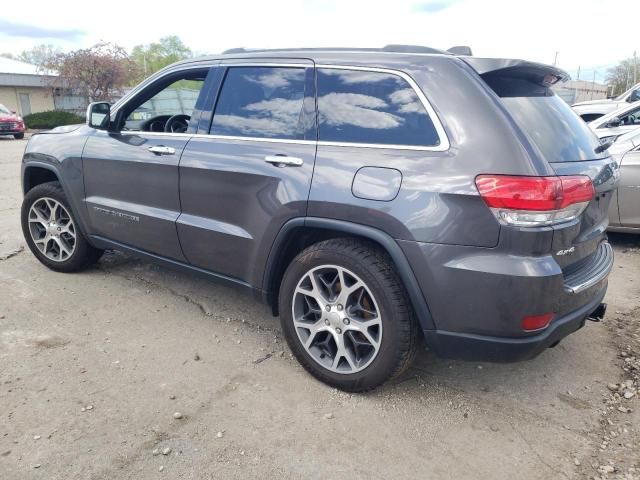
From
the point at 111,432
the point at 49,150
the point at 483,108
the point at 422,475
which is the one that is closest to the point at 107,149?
the point at 49,150

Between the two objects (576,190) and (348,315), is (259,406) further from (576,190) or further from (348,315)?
(576,190)

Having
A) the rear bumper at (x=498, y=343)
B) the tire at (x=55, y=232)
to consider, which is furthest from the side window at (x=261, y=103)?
the tire at (x=55, y=232)

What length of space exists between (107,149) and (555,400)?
11.5ft

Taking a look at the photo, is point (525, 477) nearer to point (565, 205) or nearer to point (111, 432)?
point (565, 205)

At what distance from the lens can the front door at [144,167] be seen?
148 inches

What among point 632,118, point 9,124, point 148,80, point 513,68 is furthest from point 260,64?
point 9,124

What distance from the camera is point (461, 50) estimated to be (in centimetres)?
301

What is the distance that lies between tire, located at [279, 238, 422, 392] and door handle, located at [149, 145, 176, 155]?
4.07 feet

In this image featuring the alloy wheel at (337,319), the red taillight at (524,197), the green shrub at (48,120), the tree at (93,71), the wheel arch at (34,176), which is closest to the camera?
the red taillight at (524,197)

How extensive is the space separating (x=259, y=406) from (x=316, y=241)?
0.98 meters

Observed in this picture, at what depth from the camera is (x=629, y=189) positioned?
18.8 feet

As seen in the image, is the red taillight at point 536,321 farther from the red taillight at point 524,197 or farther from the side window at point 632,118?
the side window at point 632,118

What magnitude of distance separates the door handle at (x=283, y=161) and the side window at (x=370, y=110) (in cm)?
19

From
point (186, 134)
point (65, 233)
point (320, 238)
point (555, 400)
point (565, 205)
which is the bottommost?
point (555, 400)
